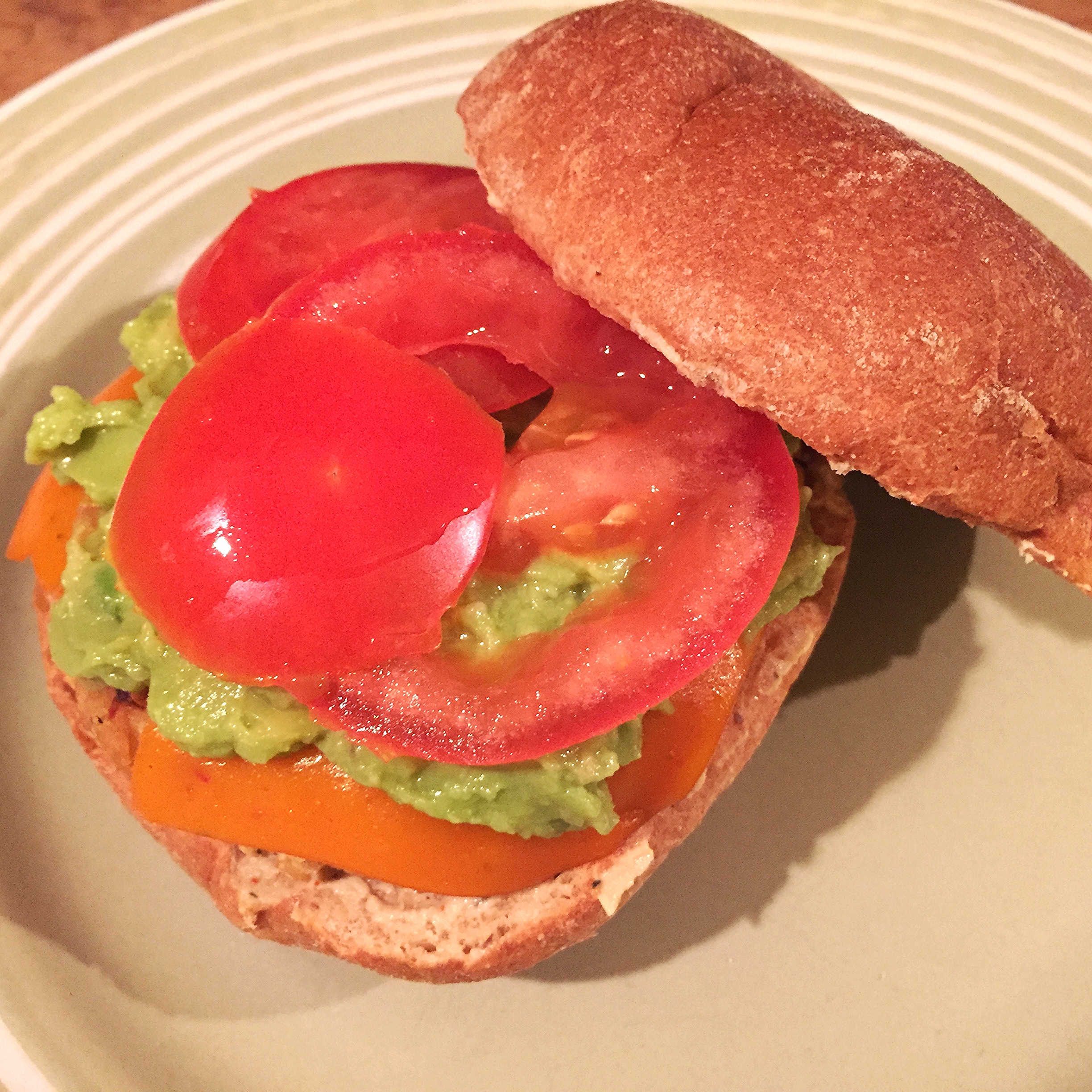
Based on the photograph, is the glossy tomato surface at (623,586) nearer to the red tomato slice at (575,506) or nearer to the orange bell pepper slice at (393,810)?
the red tomato slice at (575,506)

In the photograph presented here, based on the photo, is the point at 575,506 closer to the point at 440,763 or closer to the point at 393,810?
the point at 440,763

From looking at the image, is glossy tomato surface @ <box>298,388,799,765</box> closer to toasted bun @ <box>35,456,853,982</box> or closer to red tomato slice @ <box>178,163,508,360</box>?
toasted bun @ <box>35,456,853,982</box>

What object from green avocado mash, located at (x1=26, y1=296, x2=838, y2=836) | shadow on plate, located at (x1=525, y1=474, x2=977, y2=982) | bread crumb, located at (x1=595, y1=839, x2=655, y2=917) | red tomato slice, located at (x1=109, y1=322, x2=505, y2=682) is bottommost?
shadow on plate, located at (x1=525, y1=474, x2=977, y2=982)

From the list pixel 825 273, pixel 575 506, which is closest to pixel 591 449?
pixel 575 506

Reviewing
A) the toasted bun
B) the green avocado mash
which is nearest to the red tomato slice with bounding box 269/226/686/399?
the green avocado mash

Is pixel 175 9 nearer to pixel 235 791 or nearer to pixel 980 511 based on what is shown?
pixel 235 791
